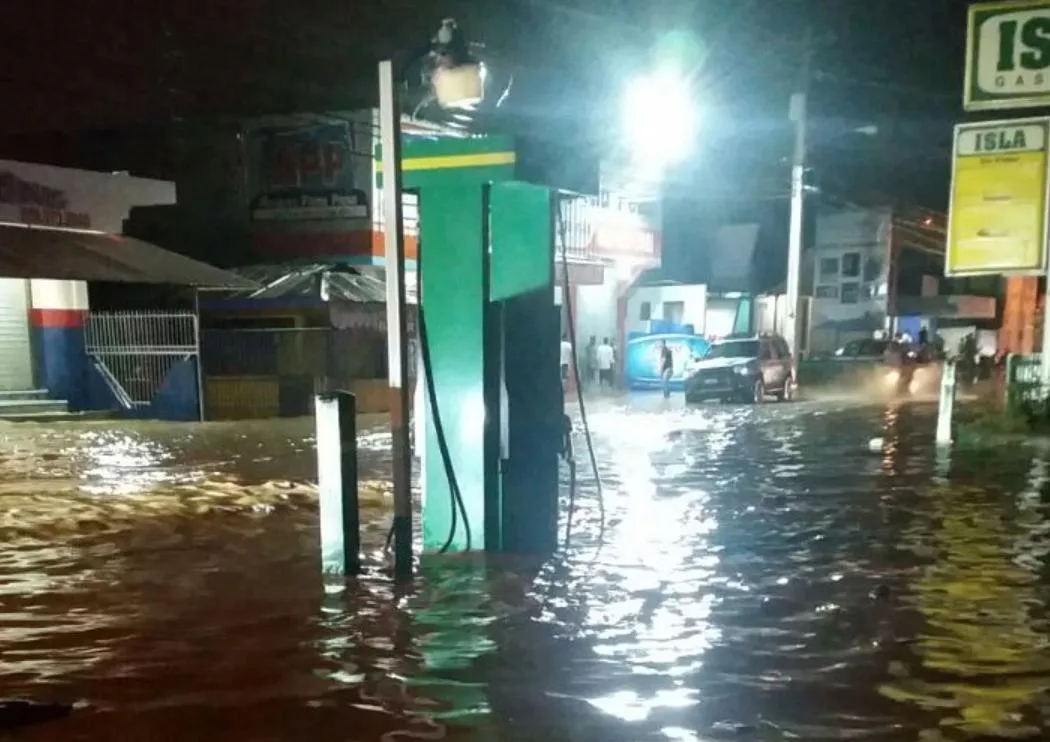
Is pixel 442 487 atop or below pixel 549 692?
atop

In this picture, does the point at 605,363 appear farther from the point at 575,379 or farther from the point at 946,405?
the point at 575,379

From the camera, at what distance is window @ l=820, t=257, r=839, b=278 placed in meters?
44.4

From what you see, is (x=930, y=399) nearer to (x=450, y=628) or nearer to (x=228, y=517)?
(x=228, y=517)

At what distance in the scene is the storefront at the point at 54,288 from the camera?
20016 millimetres

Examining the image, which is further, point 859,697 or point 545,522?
point 545,522

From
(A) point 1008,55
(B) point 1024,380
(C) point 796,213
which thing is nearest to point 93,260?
(A) point 1008,55

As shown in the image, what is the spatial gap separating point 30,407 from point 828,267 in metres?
33.3

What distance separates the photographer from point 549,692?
5.57m

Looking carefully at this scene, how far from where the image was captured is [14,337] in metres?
21.4

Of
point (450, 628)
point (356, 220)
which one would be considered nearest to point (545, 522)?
point (450, 628)

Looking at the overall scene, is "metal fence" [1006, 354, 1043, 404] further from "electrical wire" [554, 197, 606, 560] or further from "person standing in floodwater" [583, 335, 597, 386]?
"person standing in floodwater" [583, 335, 597, 386]

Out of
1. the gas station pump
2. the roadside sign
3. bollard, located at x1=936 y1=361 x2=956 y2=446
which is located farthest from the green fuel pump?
bollard, located at x1=936 y1=361 x2=956 y2=446

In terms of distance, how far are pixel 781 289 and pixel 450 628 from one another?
115 feet

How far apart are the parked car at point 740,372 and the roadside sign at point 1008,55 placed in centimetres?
1232
